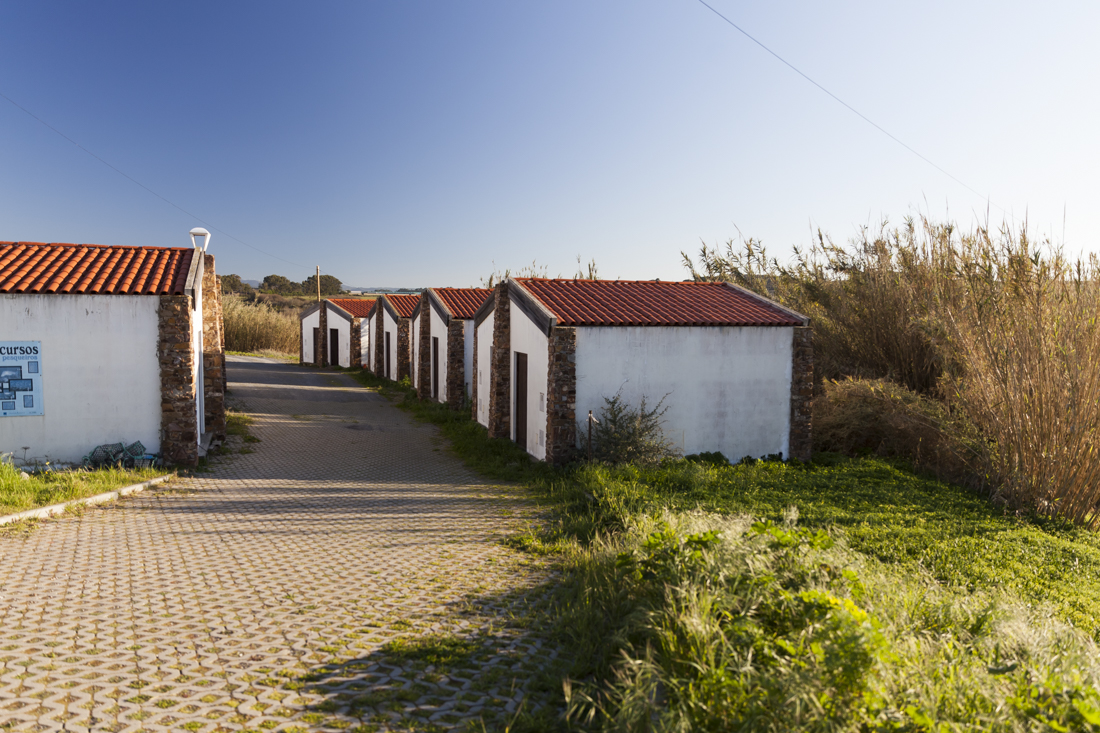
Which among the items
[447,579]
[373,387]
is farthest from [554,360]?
[373,387]

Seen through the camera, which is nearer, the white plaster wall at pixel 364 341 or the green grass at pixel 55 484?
the green grass at pixel 55 484

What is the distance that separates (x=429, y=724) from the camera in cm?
409

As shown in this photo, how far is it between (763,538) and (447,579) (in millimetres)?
3100

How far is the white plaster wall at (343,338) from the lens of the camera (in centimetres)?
3294

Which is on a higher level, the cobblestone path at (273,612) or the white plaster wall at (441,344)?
the white plaster wall at (441,344)

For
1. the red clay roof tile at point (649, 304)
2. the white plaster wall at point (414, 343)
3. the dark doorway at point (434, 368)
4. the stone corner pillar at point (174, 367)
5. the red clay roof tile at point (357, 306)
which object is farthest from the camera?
the red clay roof tile at point (357, 306)

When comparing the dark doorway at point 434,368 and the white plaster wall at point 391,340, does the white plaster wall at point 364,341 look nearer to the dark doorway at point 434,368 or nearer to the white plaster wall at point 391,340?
the white plaster wall at point 391,340

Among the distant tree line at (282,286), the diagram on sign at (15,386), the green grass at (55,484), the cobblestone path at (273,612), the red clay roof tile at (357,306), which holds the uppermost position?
the distant tree line at (282,286)

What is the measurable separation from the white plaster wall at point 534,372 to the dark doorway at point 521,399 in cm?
21

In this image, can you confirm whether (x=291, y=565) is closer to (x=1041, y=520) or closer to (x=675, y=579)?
(x=675, y=579)

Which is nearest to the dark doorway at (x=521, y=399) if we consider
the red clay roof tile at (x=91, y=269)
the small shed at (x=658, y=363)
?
the small shed at (x=658, y=363)

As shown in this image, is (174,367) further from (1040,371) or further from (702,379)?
(1040,371)

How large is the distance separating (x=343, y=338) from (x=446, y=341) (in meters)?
16.1

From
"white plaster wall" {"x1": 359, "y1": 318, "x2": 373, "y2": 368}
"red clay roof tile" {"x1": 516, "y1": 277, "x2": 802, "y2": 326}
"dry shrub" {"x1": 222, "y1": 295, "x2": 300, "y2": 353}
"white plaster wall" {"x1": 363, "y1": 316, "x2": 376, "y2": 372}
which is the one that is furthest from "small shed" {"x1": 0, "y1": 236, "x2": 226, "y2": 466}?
"dry shrub" {"x1": 222, "y1": 295, "x2": 300, "y2": 353}
